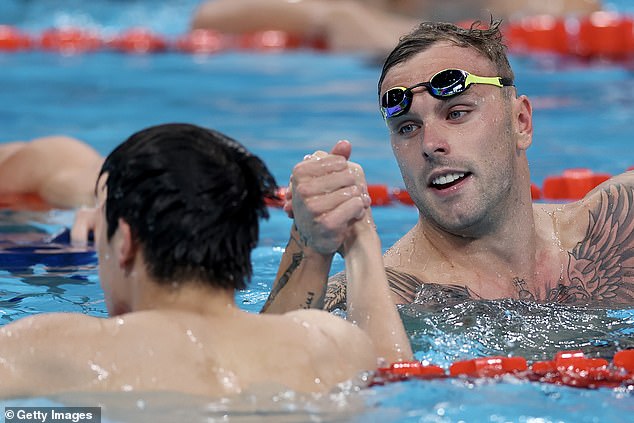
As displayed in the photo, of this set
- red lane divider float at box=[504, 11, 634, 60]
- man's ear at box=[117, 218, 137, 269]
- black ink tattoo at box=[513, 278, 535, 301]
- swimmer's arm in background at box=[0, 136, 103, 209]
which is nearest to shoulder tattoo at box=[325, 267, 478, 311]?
black ink tattoo at box=[513, 278, 535, 301]

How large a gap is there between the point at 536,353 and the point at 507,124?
2.67 feet

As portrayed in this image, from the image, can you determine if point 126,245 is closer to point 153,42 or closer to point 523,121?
point 523,121

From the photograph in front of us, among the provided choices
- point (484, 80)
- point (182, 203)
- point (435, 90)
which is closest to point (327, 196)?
point (182, 203)

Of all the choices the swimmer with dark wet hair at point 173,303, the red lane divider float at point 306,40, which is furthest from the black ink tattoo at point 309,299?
the red lane divider float at point 306,40

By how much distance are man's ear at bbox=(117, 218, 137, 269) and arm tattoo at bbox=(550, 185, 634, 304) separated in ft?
5.62

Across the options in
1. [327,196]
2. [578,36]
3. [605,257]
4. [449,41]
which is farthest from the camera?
[578,36]

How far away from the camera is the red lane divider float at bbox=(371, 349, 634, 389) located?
2.70 meters

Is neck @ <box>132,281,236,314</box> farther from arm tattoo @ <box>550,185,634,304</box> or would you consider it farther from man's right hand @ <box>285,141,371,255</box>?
arm tattoo @ <box>550,185,634,304</box>

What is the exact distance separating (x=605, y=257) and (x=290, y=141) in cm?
416

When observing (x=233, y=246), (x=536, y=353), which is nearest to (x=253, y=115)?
(x=536, y=353)

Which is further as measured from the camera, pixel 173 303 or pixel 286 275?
pixel 286 275

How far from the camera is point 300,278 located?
9.61 ft

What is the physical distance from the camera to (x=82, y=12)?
1260cm

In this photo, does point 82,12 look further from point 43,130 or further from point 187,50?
point 43,130
